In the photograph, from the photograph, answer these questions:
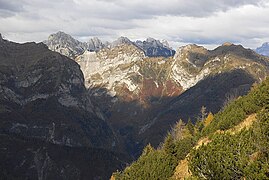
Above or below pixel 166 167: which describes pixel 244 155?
above

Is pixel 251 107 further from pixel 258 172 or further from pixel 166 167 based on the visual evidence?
pixel 258 172

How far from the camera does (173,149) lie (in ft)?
252

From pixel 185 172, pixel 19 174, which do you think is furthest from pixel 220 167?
pixel 19 174

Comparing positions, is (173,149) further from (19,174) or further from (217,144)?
(19,174)

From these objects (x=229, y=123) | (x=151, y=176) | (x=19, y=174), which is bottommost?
(x=19, y=174)

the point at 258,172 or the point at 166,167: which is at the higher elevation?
the point at 258,172

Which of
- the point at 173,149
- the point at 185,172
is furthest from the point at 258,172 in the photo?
the point at 173,149

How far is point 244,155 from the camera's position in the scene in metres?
30.0

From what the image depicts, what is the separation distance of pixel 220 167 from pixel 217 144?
96.3 inches

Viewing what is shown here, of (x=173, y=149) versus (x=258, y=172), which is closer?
(x=258, y=172)

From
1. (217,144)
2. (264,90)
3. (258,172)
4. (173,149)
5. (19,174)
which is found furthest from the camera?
(19,174)

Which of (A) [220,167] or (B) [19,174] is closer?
(A) [220,167]

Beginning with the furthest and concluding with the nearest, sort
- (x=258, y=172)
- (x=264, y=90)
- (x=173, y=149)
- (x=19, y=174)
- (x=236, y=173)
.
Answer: (x=19, y=174)
(x=173, y=149)
(x=264, y=90)
(x=236, y=173)
(x=258, y=172)

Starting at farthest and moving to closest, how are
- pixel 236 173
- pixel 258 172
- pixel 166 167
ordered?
pixel 166 167, pixel 236 173, pixel 258 172
